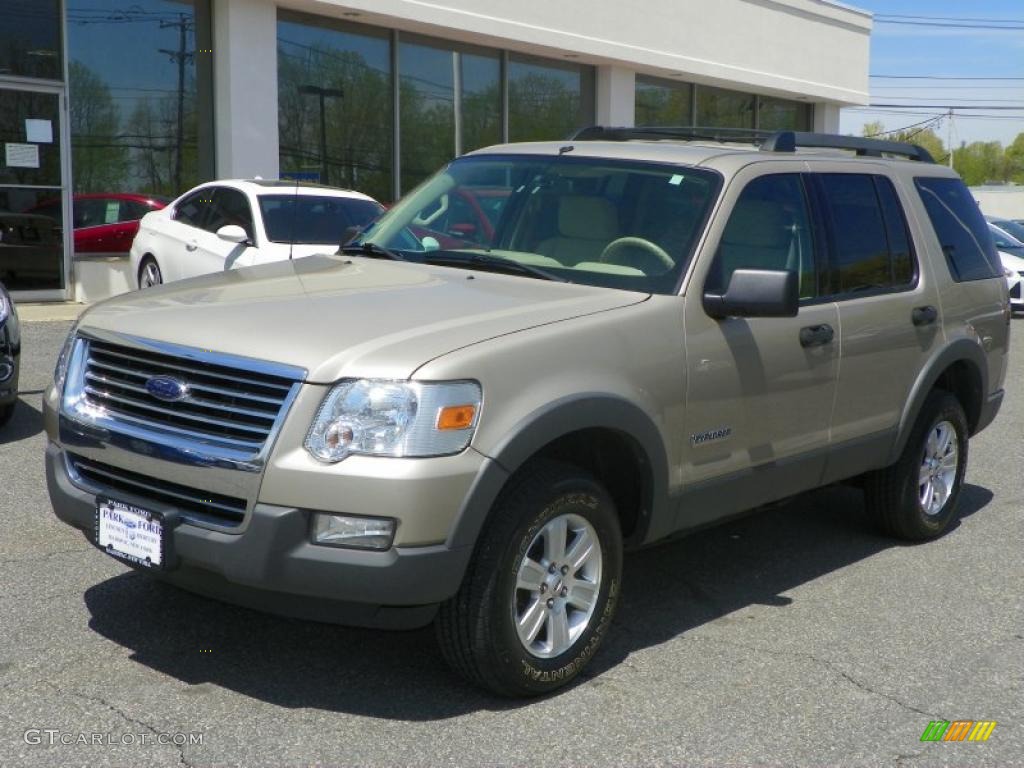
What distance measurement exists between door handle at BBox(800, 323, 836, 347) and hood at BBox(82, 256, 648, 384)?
3.01ft

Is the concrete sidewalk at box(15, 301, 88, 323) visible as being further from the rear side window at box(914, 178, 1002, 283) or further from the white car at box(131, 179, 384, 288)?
the rear side window at box(914, 178, 1002, 283)

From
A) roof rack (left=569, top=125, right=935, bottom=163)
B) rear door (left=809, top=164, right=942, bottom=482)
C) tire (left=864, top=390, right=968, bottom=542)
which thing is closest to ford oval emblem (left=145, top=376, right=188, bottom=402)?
roof rack (left=569, top=125, right=935, bottom=163)

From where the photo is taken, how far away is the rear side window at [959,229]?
658cm

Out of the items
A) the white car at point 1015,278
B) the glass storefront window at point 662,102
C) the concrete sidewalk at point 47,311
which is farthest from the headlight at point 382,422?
the glass storefront window at point 662,102

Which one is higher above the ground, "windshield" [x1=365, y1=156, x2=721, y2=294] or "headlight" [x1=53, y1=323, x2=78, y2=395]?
"windshield" [x1=365, y1=156, x2=721, y2=294]

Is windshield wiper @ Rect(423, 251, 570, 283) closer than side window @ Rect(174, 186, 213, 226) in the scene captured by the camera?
Yes

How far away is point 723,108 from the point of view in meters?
26.0

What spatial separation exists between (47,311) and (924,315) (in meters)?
10.7

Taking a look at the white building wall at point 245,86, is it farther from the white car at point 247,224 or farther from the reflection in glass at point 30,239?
the white car at point 247,224

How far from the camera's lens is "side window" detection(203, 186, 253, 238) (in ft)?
39.4

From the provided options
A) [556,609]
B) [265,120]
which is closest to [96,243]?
[265,120]

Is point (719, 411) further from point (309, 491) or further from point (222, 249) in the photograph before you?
point (222, 249)

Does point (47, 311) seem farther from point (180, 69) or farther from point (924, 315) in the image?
point (924, 315)

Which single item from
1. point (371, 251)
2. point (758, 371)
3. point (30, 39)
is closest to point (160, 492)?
point (371, 251)
